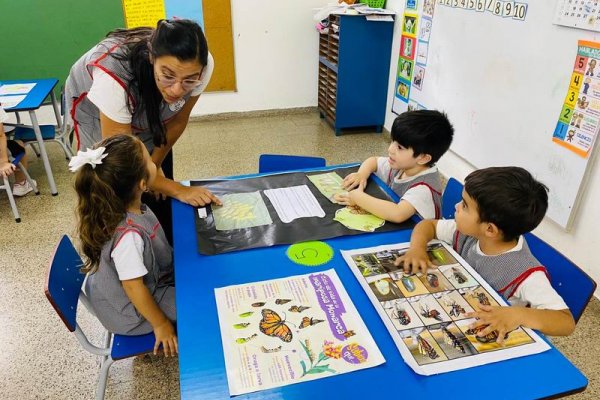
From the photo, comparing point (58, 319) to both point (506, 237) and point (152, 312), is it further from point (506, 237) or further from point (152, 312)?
point (506, 237)

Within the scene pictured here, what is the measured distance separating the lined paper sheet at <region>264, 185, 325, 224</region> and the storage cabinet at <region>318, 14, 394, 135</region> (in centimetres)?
257

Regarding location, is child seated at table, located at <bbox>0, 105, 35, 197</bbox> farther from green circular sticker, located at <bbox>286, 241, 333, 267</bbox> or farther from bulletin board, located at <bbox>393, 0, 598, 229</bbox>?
bulletin board, located at <bbox>393, 0, 598, 229</bbox>

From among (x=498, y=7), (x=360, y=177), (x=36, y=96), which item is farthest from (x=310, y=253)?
(x=36, y=96)

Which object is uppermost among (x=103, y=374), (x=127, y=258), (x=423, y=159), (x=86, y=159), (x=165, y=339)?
(x=86, y=159)

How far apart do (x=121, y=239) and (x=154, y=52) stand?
547 millimetres

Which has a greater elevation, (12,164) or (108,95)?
(108,95)

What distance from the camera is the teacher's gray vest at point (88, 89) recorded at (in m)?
1.29

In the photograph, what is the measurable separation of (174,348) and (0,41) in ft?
12.2

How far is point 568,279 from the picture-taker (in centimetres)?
109

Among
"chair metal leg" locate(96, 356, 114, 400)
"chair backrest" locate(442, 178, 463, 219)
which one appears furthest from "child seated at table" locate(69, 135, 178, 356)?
"chair backrest" locate(442, 178, 463, 219)

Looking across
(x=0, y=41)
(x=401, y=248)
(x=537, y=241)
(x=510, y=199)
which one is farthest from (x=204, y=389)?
(x=0, y=41)

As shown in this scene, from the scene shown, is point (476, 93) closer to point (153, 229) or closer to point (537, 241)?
point (537, 241)

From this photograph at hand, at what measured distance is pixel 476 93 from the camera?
2672 millimetres

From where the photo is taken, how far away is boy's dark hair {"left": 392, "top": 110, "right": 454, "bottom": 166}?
4.70 feet
